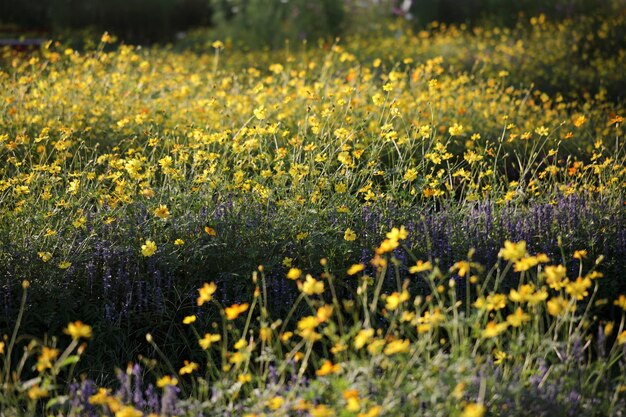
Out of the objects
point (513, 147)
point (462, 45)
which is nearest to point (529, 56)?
point (462, 45)

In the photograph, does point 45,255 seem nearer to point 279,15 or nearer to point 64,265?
point 64,265

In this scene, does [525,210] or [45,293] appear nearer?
[45,293]

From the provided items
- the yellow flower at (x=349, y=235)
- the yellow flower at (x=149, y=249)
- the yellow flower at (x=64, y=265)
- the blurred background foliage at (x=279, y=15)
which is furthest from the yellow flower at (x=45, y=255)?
the blurred background foliage at (x=279, y=15)

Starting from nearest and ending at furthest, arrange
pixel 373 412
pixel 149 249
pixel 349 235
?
pixel 373 412 → pixel 149 249 → pixel 349 235

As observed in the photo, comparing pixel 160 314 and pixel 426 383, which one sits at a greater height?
pixel 426 383

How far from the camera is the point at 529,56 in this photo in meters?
9.38

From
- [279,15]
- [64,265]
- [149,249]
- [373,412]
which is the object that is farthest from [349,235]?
[279,15]

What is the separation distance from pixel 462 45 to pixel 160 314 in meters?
7.91

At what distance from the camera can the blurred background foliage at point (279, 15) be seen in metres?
12.2

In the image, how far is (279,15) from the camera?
12.4 m

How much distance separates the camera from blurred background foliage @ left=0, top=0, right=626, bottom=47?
1220 centimetres

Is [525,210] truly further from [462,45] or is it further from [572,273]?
[462,45]

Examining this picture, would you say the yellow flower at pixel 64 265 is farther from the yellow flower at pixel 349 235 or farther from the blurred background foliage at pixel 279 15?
the blurred background foliage at pixel 279 15

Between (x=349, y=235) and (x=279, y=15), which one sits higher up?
(x=349, y=235)
